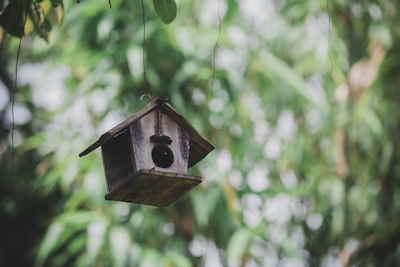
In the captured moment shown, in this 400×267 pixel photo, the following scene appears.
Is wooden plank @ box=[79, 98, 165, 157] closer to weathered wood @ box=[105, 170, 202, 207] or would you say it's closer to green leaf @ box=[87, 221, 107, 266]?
weathered wood @ box=[105, 170, 202, 207]

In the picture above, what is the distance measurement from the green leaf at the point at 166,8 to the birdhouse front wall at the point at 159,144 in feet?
0.90

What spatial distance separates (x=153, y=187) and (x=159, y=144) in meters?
0.16

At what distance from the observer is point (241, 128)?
4281 mm

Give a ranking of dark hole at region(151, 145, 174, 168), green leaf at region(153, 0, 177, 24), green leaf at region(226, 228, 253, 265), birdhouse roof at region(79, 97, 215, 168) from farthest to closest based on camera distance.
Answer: green leaf at region(226, 228, 253, 265), dark hole at region(151, 145, 174, 168), birdhouse roof at region(79, 97, 215, 168), green leaf at region(153, 0, 177, 24)

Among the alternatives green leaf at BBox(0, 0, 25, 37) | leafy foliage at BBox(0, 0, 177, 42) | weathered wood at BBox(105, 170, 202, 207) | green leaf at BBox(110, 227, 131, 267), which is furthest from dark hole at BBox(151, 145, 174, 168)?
green leaf at BBox(110, 227, 131, 267)

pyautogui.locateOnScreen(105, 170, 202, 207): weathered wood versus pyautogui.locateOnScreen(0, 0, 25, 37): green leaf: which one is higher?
pyautogui.locateOnScreen(0, 0, 25, 37): green leaf

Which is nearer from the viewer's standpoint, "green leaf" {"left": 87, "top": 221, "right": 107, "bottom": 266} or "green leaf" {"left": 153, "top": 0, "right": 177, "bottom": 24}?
"green leaf" {"left": 153, "top": 0, "right": 177, "bottom": 24}

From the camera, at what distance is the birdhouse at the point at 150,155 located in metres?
1.59

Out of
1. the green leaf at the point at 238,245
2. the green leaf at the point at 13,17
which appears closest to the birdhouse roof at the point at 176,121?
the green leaf at the point at 13,17

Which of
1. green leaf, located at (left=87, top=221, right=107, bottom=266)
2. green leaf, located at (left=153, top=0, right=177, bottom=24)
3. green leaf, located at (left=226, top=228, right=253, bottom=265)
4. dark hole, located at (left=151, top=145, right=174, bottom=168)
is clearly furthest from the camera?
green leaf, located at (left=87, top=221, right=107, bottom=266)

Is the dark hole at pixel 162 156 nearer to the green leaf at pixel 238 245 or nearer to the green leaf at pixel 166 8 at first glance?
the green leaf at pixel 166 8

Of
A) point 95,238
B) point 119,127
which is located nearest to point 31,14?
point 119,127

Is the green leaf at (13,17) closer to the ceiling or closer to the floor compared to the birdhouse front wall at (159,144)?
closer to the ceiling

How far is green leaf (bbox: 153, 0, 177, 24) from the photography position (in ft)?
4.99
